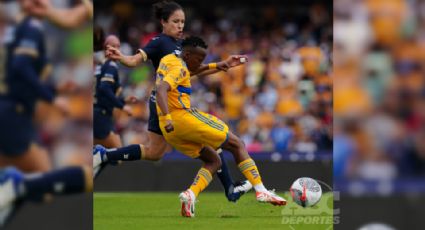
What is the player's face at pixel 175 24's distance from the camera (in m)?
9.04

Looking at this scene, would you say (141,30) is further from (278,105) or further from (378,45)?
(378,45)

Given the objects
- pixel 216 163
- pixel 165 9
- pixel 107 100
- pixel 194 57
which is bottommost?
pixel 216 163

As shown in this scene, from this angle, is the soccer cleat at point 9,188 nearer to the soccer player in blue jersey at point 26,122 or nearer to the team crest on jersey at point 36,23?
the soccer player in blue jersey at point 26,122

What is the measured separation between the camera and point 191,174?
13.2 meters

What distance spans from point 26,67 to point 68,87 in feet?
0.97

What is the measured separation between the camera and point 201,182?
8.56 meters

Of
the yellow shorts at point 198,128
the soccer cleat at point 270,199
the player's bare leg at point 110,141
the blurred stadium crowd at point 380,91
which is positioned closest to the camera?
the blurred stadium crowd at point 380,91

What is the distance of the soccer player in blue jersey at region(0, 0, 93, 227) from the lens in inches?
168

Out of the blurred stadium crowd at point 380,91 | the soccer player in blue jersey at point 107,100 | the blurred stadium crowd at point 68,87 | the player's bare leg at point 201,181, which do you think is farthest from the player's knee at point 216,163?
the blurred stadium crowd at point 380,91

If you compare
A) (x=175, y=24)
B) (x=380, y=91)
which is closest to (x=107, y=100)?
(x=175, y=24)

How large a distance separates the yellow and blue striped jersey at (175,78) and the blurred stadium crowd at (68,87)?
381cm

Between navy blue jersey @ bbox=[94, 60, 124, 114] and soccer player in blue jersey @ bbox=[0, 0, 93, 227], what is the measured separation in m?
6.82

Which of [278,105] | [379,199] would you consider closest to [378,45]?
[379,199]

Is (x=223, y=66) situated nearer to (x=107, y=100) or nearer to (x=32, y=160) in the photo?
(x=107, y=100)
